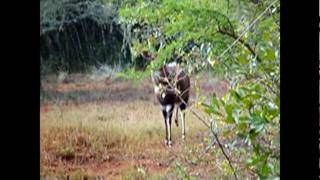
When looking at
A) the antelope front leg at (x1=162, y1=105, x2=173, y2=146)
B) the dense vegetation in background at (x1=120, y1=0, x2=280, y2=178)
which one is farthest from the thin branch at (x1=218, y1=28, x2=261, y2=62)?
the antelope front leg at (x1=162, y1=105, x2=173, y2=146)

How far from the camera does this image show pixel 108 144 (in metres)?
1.27

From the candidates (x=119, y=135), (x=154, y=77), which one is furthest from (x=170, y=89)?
(x=119, y=135)

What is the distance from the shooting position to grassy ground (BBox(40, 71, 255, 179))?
4.04ft

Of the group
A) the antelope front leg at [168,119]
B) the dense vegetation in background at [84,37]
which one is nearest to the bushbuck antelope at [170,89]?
the antelope front leg at [168,119]

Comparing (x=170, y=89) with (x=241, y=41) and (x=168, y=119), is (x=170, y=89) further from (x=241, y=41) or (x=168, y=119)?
(x=241, y=41)

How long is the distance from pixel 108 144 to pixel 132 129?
3.1 inches

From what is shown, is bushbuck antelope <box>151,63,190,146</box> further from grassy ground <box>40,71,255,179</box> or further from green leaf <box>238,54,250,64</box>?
green leaf <box>238,54,250,64</box>

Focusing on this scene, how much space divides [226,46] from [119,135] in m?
0.38

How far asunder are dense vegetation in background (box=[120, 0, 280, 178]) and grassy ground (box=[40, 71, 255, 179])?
5 cm

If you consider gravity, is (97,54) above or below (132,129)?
above

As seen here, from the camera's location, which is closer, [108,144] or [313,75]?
[313,75]

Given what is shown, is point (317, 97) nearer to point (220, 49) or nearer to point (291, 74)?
point (291, 74)
